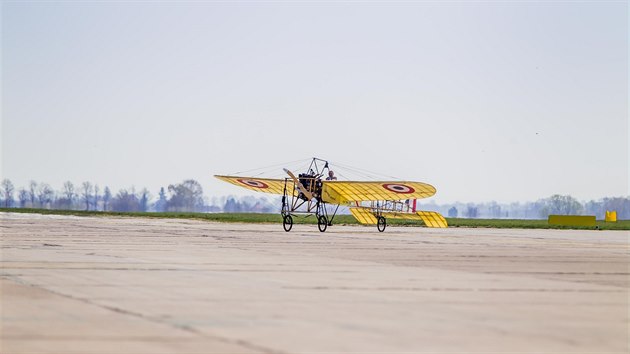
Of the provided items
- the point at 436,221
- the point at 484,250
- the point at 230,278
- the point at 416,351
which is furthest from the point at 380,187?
Result: the point at 416,351

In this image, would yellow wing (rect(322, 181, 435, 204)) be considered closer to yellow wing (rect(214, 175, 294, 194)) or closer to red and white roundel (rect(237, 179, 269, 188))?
yellow wing (rect(214, 175, 294, 194))

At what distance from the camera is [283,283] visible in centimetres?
1666

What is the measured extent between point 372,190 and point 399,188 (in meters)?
1.46

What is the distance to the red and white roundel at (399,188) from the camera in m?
49.0

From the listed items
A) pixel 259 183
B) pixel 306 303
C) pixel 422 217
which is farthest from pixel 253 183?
pixel 306 303

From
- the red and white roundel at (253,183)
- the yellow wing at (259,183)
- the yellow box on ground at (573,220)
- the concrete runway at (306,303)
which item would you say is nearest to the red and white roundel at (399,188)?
the yellow wing at (259,183)

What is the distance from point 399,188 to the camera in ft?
162

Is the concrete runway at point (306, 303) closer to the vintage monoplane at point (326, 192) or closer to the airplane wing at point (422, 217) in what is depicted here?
the vintage monoplane at point (326, 192)

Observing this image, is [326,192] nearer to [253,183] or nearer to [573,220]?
[253,183]

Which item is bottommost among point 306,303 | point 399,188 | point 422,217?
point 306,303

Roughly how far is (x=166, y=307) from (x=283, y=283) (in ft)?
12.8

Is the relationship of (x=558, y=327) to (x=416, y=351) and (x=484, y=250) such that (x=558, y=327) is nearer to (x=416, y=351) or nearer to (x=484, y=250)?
(x=416, y=351)

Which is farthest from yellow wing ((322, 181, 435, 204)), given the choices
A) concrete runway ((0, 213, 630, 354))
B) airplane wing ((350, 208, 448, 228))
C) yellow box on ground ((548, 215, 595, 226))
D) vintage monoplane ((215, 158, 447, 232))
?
yellow box on ground ((548, 215, 595, 226))

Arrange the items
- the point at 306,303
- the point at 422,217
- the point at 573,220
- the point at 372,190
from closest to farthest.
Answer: the point at 306,303, the point at 372,190, the point at 422,217, the point at 573,220
